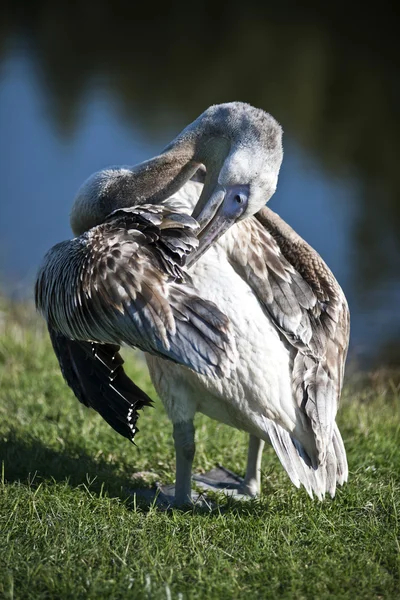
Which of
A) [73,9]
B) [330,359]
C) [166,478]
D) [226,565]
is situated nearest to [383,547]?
[226,565]

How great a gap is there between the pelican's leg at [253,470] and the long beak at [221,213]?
1.22m

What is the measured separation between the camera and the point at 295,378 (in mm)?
4758

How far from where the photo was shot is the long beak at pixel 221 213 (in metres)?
4.75

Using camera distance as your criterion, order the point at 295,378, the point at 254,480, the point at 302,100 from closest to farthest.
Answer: the point at 295,378 < the point at 254,480 < the point at 302,100

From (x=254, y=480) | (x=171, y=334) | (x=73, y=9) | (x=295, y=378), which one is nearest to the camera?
(x=171, y=334)

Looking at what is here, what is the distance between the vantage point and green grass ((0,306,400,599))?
3863mm

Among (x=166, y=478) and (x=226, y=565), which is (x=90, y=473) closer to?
(x=166, y=478)

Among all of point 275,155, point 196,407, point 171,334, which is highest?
point 275,155

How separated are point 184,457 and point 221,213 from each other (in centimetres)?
132

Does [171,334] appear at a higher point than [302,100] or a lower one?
lower

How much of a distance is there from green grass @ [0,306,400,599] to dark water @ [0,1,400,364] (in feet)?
11.2

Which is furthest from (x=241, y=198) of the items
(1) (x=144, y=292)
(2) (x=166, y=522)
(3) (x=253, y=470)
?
(2) (x=166, y=522)

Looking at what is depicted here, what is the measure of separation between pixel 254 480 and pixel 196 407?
24.1 inches

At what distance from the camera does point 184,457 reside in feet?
16.4
